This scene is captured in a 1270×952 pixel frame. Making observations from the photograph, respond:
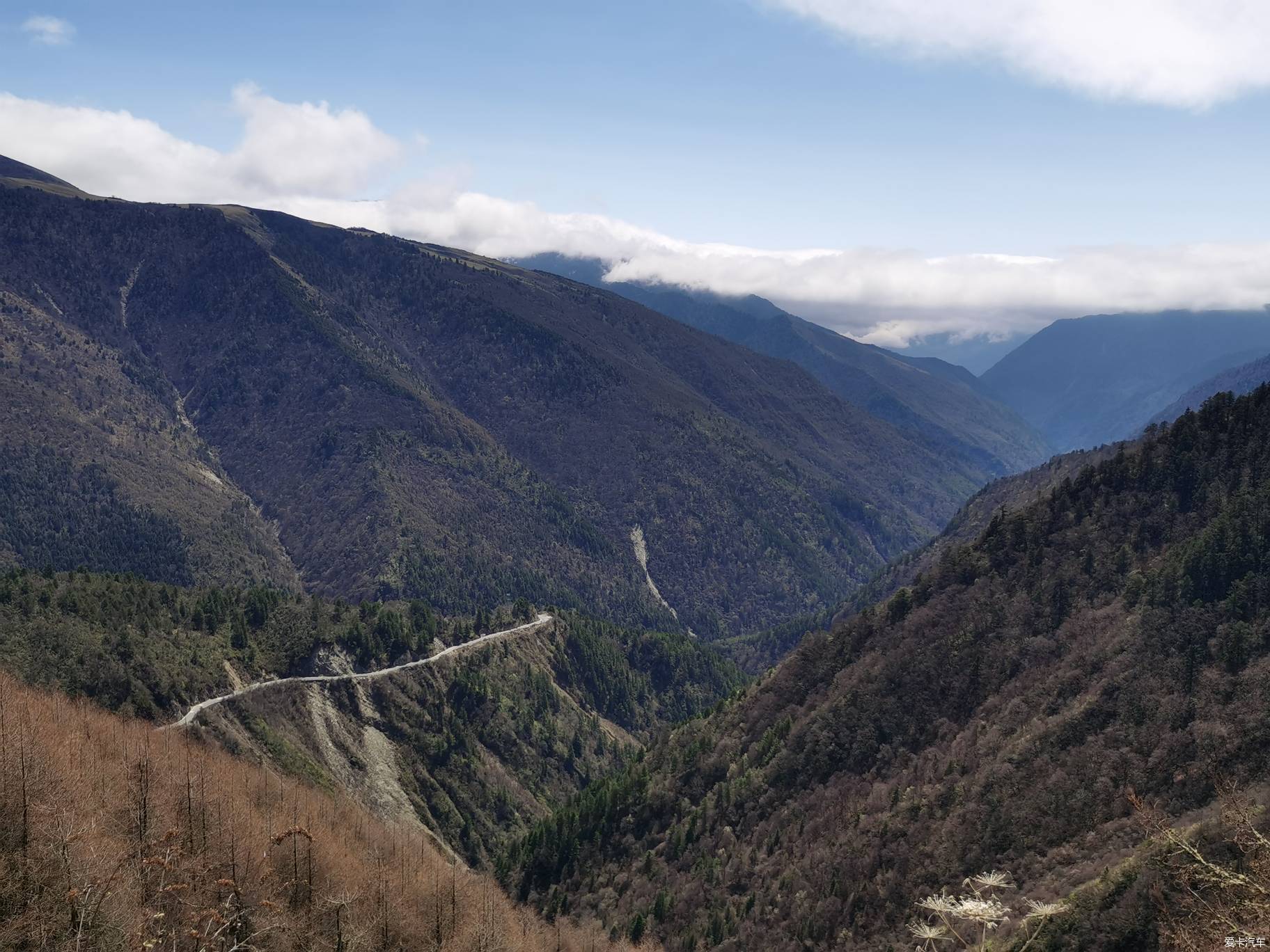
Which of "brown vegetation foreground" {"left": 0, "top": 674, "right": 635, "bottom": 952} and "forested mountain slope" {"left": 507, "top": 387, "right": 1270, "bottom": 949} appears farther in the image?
"forested mountain slope" {"left": 507, "top": 387, "right": 1270, "bottom": 949}

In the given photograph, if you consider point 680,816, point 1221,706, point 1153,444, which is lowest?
point 680,816

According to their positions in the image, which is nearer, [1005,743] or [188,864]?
[188,864]

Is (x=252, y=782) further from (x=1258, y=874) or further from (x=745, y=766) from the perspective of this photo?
A: (x=1258, y=874)

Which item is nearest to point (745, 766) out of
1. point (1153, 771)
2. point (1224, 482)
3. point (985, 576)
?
point (985, 576)

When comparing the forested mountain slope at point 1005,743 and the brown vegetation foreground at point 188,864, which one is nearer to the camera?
the brown vegetation foreground at point 188,864
